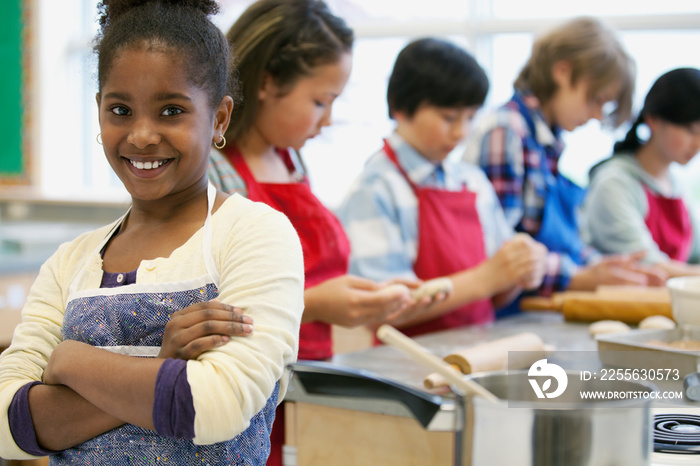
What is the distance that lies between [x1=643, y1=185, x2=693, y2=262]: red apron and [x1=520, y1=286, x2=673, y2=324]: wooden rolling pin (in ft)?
2.37

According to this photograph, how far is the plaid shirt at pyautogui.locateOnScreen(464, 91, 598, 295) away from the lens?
185 cm

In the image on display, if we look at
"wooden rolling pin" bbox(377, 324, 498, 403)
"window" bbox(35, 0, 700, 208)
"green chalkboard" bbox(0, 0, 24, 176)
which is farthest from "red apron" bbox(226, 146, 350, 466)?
"green chalkboard" bbox(0, 0, 24, 176)

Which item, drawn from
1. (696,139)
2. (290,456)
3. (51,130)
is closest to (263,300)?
(290,456)

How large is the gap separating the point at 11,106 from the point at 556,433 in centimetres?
400

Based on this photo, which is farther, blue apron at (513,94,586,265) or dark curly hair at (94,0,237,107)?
blue apron at (513,94,586,265)

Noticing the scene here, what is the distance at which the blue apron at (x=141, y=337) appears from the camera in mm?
632

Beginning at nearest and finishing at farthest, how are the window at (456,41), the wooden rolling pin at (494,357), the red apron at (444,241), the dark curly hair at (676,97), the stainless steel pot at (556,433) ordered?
1. the stainless steel pot at (556,433)
2. the wooden rolling pin at (494,357)
3. the red apron at (444,241)
4. the dark curly hair at (676,97)
5. the window at (456,41)

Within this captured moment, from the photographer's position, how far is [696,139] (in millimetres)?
2127

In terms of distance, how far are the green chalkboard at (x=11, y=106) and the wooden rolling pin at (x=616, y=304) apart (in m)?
3.22

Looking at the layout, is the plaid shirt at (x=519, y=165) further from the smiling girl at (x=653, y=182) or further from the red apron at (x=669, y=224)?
the red apron at (x=669, y=224)

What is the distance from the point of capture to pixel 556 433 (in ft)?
1.64

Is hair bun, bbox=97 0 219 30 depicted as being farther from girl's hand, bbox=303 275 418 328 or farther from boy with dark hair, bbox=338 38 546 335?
boy with dark hair, bbox=338 38 546 335

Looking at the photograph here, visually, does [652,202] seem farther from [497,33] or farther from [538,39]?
[497,33]

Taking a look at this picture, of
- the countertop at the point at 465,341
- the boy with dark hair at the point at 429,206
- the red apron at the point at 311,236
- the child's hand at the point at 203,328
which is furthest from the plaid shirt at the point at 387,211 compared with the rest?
the child's hand at the point at 203,328
